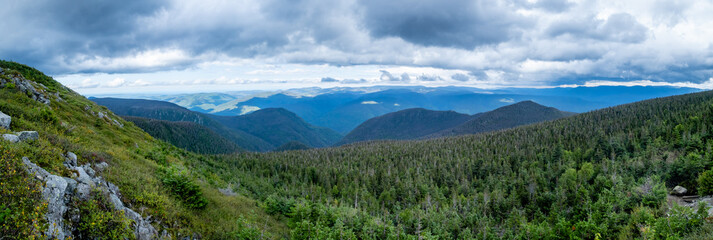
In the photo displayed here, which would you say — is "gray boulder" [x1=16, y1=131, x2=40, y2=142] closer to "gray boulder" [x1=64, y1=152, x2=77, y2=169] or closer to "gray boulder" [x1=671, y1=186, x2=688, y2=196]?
"gray boulder" [x1=64, y1=152, x2=77, y2=169]

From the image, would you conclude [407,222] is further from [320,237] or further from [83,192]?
[83,192]

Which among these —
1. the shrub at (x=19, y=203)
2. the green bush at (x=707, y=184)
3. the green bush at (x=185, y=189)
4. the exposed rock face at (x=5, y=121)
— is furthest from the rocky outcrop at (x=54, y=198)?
the green bush at (x=707, y=184)

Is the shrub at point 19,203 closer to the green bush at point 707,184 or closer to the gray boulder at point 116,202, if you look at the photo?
the gray boulder at point 116,202

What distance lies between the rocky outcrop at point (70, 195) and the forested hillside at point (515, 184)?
1207 cm

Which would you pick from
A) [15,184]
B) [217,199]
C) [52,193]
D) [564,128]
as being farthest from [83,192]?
[564,128]

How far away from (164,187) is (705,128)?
489 ft

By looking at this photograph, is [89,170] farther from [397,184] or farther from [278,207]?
[397,184]

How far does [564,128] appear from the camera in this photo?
544 ft

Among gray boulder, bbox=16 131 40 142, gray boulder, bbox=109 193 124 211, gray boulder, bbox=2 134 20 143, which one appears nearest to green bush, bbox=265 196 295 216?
gray boulder, bbox=109 193 124 211

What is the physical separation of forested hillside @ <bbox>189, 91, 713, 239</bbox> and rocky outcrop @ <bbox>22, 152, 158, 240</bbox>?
12.1 metres

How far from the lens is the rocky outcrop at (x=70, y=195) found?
1455 centimetres

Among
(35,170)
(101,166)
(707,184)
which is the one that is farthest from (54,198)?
(707,184)

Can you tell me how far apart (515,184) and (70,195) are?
376ft

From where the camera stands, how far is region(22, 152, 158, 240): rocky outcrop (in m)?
14.6
